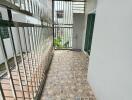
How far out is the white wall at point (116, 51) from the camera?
3.90 ft

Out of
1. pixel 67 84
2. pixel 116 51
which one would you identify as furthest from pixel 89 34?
pixel 116 51

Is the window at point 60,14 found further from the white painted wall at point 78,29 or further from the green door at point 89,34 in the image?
the green door at point 89,34

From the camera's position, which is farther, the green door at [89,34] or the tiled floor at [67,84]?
the green door at [89,34]

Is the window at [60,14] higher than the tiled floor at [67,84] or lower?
higher

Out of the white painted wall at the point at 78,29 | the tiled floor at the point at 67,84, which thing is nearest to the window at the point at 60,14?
the white painted wall at the point at 78,29

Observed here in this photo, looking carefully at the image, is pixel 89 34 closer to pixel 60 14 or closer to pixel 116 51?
pixel 60 14

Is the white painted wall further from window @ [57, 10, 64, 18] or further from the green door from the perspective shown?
window @ [57, 10, 64, 18]

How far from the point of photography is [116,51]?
1.44m

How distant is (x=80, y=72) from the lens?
3.31 m

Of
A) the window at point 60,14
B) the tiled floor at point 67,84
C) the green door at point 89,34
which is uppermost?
the window at point 60,14

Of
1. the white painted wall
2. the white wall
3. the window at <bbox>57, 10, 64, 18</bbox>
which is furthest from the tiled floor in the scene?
the window at <bbox>57, 10, 64, 18</bbox>

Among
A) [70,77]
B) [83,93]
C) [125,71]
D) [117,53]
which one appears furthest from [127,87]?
[70,77]

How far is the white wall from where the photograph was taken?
1188mm

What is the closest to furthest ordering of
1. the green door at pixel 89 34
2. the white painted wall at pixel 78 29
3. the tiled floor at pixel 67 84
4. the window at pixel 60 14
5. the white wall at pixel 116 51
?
1. the white wall at pixel 116 51
2. the tiled floor at pixel 67 84
3. the green door at pixel 89 34
4. the white painted wall at pixel 78 29
5. the window at pixel 60 14
